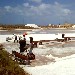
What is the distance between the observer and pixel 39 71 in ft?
48.6

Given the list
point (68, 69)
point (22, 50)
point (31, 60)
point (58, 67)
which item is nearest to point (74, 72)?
point (68, 69)

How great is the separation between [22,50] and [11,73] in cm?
1183

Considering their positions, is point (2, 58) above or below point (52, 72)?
above

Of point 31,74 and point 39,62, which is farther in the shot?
point 39,62

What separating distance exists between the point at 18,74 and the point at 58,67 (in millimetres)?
4100

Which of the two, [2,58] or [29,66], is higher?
[2,58]

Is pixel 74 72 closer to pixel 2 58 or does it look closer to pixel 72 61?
pixel 72 61

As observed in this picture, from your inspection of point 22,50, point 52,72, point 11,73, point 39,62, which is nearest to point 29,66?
point 39,62

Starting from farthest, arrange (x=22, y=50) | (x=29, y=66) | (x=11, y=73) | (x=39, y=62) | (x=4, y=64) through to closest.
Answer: (x=22, y=50)
(x=39, y=62)
(x=29, y=66)
(x=4, y=64)
(x=11, y=73)

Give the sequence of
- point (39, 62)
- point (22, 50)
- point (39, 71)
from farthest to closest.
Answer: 1. point (22, 50)
2. point (39, 62)
3. point (39, 71)

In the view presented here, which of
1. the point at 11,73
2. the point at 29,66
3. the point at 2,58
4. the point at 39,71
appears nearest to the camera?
the point at 11,73

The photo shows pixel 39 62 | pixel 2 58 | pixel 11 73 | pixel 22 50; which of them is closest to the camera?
pixel 11 73

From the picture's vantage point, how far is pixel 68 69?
1476cm

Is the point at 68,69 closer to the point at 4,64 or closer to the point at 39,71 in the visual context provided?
the point at 39,71
